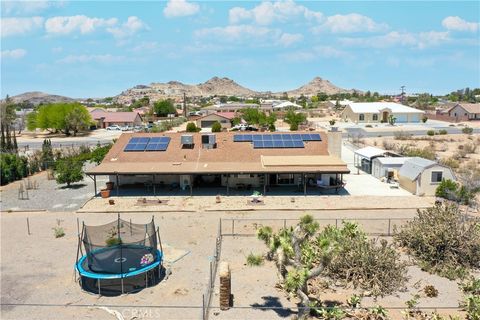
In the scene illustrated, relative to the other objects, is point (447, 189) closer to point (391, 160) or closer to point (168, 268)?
point (391, 160)

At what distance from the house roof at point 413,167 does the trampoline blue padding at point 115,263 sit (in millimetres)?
23385

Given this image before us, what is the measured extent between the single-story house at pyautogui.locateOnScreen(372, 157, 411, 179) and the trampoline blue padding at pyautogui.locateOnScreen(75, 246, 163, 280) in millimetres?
25962

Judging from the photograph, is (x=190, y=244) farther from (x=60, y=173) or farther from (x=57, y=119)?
(x=57, y=119)

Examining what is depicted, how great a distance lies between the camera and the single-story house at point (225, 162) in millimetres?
34406

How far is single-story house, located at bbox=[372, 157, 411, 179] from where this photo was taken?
128 ft

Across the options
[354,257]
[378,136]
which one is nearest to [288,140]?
[354,257]

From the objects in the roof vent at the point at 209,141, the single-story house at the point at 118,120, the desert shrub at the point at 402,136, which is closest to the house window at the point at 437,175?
the roof vent at the point at 209,141

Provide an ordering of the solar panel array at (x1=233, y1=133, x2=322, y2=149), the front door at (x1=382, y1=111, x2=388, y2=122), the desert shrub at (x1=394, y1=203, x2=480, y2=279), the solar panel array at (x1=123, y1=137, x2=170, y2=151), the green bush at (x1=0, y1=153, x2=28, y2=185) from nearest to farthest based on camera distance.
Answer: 1. the desert shrub at (x1=394, y1=203, x2=480, y2=279)
2. the solar panel array at (x1=233, y1=133, x2=322, y2=149)
3. the solar panel array at (x1=123, y1=137, x2=170, y2=151)
4. the green bush at (x1=0, y1=153, x2=28, y2=185)
5. the front door at (x1=382, y1=111, x2=388, y2=122)

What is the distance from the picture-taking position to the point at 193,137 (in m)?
40.5

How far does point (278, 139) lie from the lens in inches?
1583

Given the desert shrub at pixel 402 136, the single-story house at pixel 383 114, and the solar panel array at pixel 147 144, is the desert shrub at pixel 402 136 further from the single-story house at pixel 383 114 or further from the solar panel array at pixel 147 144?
the solar panel array at pixel 147 144

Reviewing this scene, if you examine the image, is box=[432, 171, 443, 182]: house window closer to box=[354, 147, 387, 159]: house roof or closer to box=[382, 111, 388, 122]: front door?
box=[354, 147, 387, 159]: house roof

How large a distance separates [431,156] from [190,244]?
1293 inches

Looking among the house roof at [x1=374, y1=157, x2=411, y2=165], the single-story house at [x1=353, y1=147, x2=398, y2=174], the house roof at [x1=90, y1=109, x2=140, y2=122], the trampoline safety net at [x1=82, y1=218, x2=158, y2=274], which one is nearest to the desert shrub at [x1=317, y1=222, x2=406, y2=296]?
the trampoline safety net at [x1=82, y1=218, x2=158, y2=274]
